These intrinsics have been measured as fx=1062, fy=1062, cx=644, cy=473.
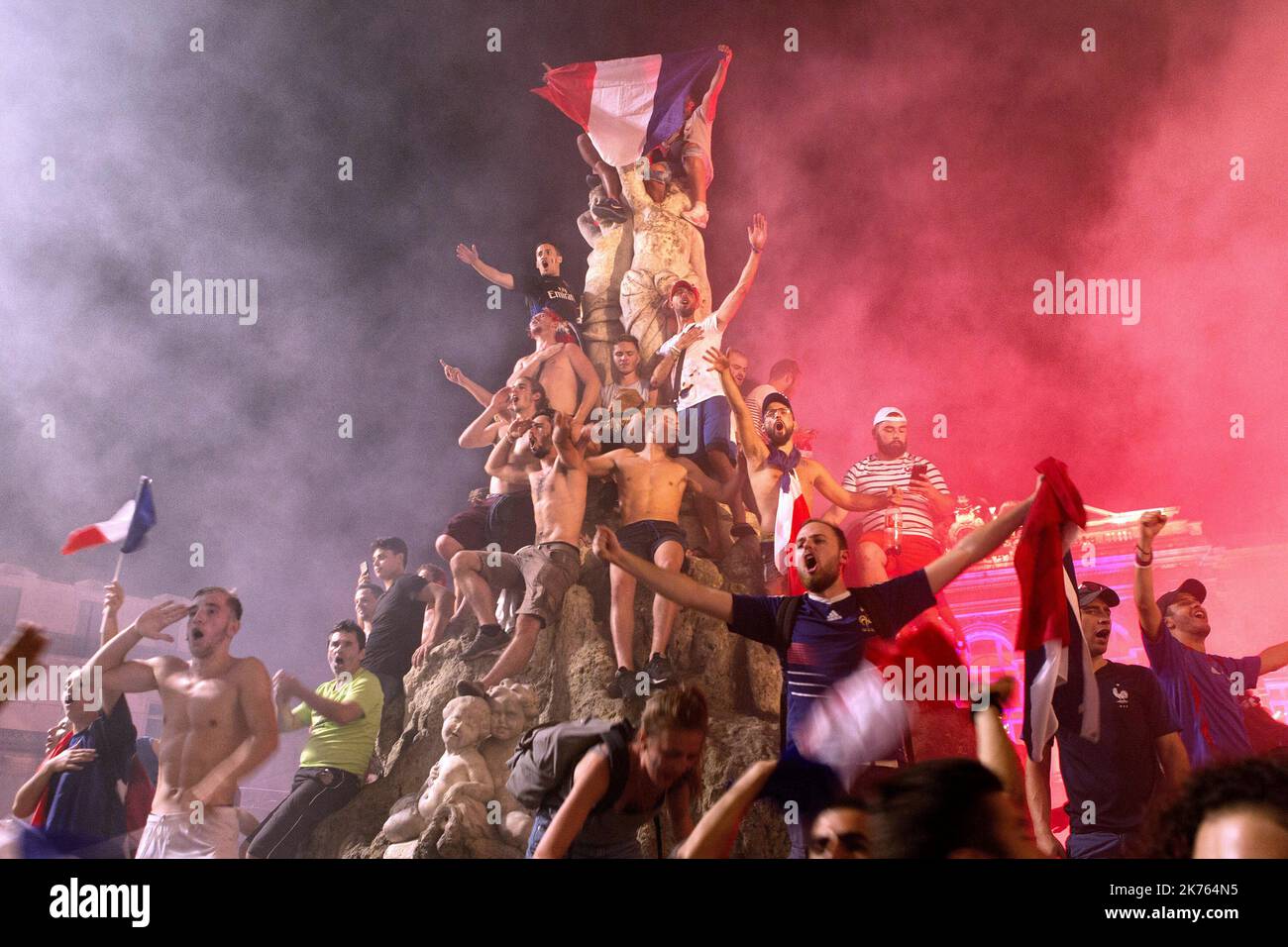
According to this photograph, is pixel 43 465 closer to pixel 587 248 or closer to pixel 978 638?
pixel 587 248

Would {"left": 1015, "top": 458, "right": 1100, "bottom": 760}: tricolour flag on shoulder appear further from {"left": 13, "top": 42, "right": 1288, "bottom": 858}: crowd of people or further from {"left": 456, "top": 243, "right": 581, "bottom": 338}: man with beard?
{"left": 456, "top": 243, "right": 581, "bottom": 338}: man with beard

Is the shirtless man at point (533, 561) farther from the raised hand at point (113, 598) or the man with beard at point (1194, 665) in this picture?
the man with beard at point (1194, 665)

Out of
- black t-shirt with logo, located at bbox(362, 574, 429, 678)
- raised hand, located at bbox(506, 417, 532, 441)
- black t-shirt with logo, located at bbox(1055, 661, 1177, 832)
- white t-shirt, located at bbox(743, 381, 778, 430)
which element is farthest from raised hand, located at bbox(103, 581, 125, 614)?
black t-shirt with logo, located at bbox(1055, 661, 1177, 832)

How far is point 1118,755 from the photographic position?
608cm

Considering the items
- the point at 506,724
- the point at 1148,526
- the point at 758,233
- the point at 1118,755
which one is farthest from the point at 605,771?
the point at 758,233

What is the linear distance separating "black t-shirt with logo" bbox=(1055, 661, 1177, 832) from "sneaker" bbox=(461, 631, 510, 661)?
3.46 m

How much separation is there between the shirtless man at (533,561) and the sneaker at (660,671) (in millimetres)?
739

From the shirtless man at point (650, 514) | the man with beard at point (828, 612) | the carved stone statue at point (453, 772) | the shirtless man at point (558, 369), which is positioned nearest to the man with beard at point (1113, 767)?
the man with beard at point (828, 612)

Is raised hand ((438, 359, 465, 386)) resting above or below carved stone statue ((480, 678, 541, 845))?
above

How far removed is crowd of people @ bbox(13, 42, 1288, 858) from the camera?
18.0 ft

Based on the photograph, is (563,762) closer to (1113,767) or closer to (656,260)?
(1113,767)

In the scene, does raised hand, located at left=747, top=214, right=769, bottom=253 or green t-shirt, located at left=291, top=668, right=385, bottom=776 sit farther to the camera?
raised hand, located at left=747, top=214, right=769, bottom=253
